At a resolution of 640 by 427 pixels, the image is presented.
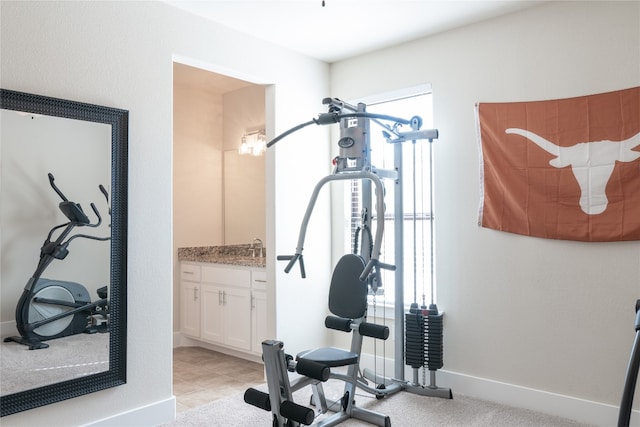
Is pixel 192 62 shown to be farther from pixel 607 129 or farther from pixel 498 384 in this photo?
pixel 498 384

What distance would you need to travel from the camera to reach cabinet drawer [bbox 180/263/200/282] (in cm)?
452

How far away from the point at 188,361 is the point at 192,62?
2.57m

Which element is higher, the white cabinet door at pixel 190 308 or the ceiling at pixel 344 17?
the ceiling at pixel 344 17

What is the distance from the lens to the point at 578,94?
2857 mm

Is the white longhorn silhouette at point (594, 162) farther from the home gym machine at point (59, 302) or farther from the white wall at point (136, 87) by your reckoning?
the home gym machine at point (59, 302)

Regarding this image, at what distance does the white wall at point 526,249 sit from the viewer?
273cm

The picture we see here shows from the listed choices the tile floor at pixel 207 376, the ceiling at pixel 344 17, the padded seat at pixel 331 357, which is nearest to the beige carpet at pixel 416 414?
the tile floor at pixel 207 376

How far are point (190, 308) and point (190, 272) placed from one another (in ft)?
1.13

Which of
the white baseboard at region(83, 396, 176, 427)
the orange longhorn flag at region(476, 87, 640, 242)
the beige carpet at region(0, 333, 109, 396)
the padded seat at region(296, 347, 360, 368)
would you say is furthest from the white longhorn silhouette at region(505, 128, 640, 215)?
the beige carpet at region(0, 333, 109, 396)

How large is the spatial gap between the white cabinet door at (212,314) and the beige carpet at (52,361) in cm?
166

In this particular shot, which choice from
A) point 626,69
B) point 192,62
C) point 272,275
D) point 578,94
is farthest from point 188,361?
point 626,69

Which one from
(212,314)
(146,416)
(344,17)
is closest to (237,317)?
(212,314)

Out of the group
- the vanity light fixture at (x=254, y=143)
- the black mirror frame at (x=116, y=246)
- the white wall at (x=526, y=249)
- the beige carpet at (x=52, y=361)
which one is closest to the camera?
the beige carpet at (x=52, y=361)

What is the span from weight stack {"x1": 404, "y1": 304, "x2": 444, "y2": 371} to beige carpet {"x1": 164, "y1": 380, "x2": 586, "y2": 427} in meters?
0.23
